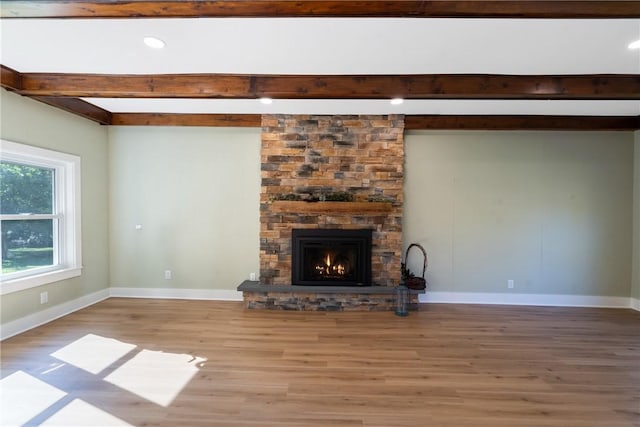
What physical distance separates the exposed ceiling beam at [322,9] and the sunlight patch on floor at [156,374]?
2574 mm

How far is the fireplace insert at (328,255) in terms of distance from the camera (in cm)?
412

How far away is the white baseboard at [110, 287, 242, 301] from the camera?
445cm

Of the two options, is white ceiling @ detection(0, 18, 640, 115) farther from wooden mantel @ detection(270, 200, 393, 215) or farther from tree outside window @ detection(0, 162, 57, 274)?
wooden mantel @ detection(270, 200, 393, 215)

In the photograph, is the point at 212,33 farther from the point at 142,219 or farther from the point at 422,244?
the point at 422,244

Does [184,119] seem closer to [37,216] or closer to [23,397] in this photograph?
[37,216]

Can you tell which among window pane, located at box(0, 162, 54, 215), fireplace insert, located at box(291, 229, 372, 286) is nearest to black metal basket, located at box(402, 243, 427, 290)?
fireplace insert, located at box(291, 229, 372, 286)

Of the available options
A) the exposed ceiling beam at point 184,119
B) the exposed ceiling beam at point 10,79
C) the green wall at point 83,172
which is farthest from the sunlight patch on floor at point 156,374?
the exposed ceiling beam at point 184,119

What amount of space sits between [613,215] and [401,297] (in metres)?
3.30

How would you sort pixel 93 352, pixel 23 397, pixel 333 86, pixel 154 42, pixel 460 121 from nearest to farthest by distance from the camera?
pixel 23 397 < pixel 154 42 < pixel 93 352 < pixel 333 86 < pixel 460 121

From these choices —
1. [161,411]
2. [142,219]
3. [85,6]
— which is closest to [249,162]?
[142,219]

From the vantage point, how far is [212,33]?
223 centimetres

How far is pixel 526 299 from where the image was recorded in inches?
171

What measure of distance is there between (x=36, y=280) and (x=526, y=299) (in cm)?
619

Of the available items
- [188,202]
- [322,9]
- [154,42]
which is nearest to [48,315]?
[188,202]
